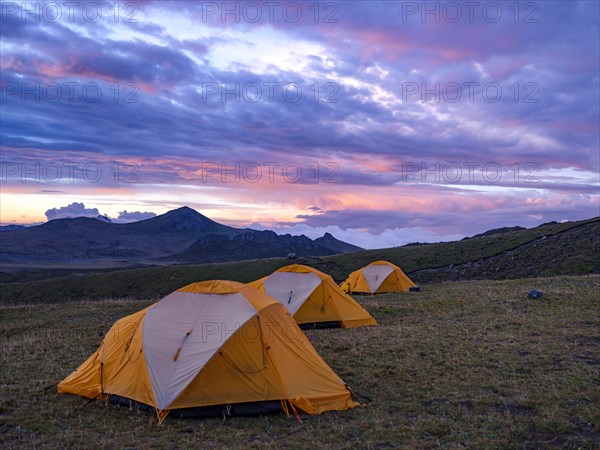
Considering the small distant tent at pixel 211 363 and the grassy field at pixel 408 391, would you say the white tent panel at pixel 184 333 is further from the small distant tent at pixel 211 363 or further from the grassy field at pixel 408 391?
the grassy field at pixel 408 391

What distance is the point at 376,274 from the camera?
36844 millimetres

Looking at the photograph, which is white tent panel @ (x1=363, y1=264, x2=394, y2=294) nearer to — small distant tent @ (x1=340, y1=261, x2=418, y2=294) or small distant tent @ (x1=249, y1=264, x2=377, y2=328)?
small distant tent @ (x1=340, y1=261, x2=418, y2=294)

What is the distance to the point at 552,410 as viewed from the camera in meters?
10.8

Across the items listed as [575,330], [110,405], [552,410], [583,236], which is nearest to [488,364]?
[552,410]

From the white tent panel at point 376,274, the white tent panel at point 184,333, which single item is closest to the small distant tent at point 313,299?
the white tent panel at point 184,333

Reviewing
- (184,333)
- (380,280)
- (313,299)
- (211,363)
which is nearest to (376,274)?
(380,280)

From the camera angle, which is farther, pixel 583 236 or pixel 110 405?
pixel 583 236

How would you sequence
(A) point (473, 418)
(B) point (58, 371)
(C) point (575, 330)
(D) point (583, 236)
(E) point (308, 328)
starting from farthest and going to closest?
(D) point (583, 236)
(E) point (308, 328)
(C) point (575, 330)
(B) point (58, 371)
(A) point (473, 418)

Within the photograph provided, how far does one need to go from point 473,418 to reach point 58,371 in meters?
10.9

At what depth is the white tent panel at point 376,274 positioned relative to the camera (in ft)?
119

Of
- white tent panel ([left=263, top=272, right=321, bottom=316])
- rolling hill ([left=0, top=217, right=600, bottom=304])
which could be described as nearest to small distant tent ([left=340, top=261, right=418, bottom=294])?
white tent panel ([left=263, top=272, right=321, bottom=316])

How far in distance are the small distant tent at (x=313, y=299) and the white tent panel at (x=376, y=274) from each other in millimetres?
13702

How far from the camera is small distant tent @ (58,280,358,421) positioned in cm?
1090

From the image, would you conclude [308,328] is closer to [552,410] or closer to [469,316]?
[469,316]
